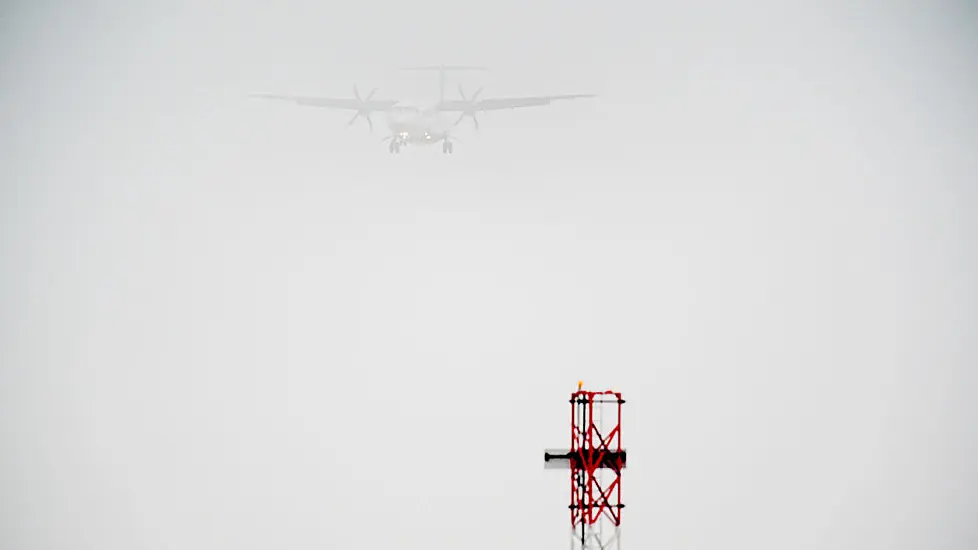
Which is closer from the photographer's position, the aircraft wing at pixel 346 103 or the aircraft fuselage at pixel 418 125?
the aircraft fuselage at pixel 418 125

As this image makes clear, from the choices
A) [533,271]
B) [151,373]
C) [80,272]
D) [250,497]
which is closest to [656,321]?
[533,271]

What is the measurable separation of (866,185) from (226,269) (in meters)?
50.3

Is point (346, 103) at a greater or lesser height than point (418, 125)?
greater

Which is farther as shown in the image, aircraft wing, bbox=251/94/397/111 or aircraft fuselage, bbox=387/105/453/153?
aircraft wing, bbox=251/94/397/111

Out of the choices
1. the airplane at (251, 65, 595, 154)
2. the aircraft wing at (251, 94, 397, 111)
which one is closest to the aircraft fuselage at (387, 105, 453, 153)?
the airplane at (251, 65, 595, 154)

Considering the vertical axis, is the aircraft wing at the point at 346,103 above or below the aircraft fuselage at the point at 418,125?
above

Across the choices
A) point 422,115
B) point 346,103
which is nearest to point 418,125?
point 422,115

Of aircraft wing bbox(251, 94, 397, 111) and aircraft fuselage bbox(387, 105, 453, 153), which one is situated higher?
aircraft wing bbox(251, 94, 397, 111)

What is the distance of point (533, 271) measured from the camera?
6556 cm

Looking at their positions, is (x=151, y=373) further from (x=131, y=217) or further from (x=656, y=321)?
(x=656, y=321)

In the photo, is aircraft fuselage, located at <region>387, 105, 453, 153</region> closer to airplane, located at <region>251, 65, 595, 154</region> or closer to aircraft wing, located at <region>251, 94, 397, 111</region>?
airplane, located at <region>251, 65, 595, 154</region>

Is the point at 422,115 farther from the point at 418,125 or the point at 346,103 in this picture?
the point at 346,103

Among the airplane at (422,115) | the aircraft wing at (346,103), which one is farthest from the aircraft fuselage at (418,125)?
the aircraft wing at (346,103)

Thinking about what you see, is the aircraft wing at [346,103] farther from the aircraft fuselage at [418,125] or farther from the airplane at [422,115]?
the aircraft fuselage at [418,125]
